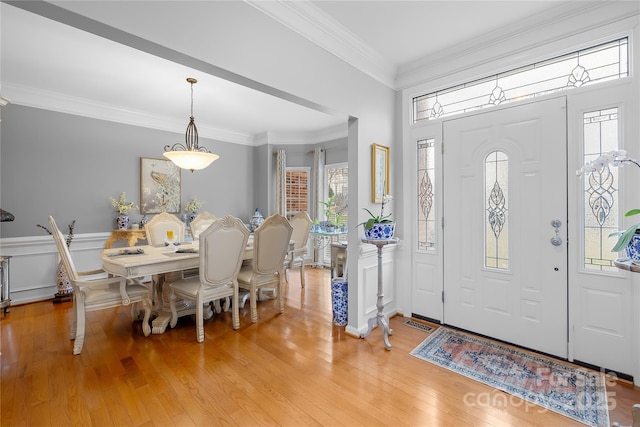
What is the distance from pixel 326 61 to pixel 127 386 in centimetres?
302

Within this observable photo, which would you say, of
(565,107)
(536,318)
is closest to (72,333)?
(536,318)

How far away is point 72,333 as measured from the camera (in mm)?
2906

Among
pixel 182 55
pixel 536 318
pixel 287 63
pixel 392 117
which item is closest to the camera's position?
pixel 182 55

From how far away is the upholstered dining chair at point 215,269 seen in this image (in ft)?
9.52

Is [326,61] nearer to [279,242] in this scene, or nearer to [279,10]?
[279,10]

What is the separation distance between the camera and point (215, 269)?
9.93 ft

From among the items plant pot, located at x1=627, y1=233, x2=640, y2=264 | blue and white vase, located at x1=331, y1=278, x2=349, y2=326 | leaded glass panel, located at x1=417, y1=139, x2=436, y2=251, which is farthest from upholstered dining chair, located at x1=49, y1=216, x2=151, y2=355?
plant pot, located at x1=627, y1=233, x2=640, y2=264

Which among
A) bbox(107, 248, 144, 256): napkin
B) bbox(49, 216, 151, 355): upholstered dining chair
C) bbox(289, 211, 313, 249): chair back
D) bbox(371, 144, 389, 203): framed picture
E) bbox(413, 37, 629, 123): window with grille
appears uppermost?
bbox(413, 37, 629, 123): window with grille

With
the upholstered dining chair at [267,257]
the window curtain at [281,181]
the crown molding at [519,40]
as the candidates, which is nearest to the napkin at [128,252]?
the upholstered dining chair at [267,257]

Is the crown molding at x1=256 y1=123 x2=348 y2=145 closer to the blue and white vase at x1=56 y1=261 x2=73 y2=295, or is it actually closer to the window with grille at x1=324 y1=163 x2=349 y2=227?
the window with grille at x1=324 y1=163 x2=349 y2=227

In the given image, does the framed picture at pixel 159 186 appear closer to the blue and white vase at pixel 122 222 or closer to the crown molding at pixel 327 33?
the blue and white vase at pixel 122 222

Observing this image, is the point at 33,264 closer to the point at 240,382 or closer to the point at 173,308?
the point at 173,308

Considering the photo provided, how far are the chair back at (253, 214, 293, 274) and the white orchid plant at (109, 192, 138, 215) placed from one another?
273 cm

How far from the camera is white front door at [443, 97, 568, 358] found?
8.16 ft
